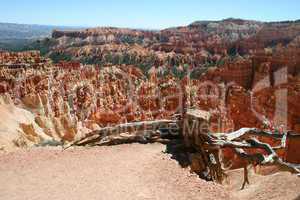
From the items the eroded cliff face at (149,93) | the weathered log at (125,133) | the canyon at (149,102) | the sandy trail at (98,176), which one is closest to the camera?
the sandy trail at (98,176)

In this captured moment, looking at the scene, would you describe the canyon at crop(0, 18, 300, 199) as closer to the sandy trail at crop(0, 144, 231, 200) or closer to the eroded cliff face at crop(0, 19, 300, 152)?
the eroded cliff face at crop(0, 19, 300, 152)

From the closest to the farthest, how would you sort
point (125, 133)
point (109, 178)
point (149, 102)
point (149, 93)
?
point (109, 178) < point (125, 133) < point (149, 102) < point (149, 93)

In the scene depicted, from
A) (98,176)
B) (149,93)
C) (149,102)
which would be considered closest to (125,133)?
(98,176)

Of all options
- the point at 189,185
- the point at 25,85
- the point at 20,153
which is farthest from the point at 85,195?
the point at 25,85

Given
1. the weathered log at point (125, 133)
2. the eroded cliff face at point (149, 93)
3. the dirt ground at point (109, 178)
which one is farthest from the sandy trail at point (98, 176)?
the eroded cliff face at point (149, 93)

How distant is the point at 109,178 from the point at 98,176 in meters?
0.20

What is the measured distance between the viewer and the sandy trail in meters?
5.40

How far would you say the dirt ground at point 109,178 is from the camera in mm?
5426

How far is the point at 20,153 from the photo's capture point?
23.9ft

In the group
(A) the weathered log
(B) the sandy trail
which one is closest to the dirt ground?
(B) the sandy trail

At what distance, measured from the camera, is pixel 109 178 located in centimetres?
589

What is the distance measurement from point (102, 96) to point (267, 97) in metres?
14.7

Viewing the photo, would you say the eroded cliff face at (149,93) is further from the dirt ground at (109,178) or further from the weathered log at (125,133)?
the dirt ground at (109,178)

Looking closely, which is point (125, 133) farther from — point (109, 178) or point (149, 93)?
point (149, 93)
